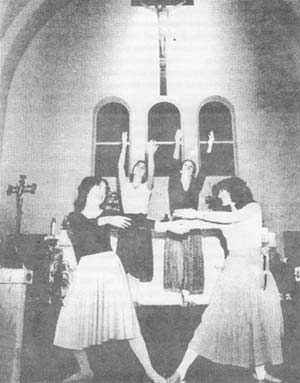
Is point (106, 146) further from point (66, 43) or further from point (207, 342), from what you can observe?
point (207, 342)

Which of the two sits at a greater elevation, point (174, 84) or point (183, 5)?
point (183, 5)

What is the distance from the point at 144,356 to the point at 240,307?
967 mm

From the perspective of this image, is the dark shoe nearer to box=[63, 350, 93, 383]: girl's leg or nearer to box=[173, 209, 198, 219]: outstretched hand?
box=[63, 350, 93, 383]: girl's leg

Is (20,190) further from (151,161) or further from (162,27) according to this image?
(162,27)

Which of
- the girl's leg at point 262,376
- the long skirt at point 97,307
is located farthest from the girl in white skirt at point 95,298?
the girl's leg at point 262,376

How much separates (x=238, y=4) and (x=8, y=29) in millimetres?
2572

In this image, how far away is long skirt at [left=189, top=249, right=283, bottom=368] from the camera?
14.7ft

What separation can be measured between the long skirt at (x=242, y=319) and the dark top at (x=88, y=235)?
3.76 feet

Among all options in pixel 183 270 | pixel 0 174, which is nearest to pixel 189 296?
pixel 183 270

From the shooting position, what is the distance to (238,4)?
5770 millimetres

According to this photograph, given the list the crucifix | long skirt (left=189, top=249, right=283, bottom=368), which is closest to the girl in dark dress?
long skirt (left=189, top=249, right=283, bottom=368)

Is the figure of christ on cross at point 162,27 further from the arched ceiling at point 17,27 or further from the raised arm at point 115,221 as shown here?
the raised arm at point 115,221

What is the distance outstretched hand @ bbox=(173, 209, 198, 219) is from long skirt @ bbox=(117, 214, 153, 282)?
0.32 m

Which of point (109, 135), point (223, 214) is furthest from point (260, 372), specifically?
point (109, 135)
